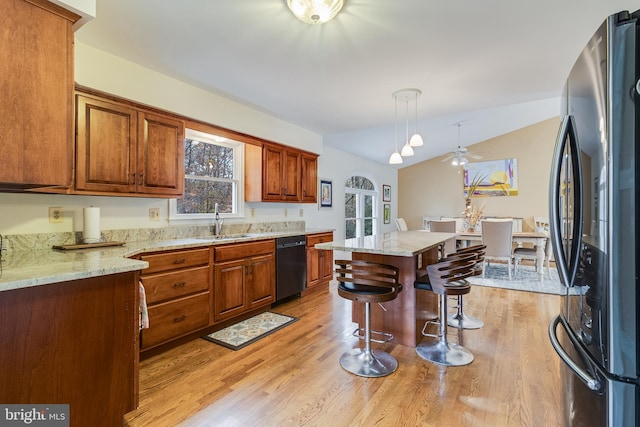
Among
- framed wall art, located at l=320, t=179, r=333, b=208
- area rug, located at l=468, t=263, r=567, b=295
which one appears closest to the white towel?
framed wall art, located at l=320, t=179, r=333, b=208

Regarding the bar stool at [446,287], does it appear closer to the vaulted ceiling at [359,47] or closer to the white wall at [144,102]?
the vaulted ceiling at [359,47]

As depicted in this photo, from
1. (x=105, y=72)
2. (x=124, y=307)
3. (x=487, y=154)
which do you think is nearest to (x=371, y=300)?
(x=124, y=307)

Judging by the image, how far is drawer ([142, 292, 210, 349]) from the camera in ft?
7.66

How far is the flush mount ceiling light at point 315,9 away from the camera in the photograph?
1795 mm

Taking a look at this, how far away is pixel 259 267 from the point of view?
3.30m

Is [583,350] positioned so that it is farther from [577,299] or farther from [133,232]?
[133,232]

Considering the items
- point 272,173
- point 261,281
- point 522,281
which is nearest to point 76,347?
point 261,281

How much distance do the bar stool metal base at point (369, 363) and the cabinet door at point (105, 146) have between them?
2205mm

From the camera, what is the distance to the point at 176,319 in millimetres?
2506

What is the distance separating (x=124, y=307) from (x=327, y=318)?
6.84ft

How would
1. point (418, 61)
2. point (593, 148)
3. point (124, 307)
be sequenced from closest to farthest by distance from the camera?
1. point (593, 148)
2. point (124, 307)
3. point (418, 61)

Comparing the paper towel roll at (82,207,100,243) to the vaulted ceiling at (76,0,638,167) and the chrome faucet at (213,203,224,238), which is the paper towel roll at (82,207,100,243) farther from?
the vaulted ceiling at (76,0,638,167)

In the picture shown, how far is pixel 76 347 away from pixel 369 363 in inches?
68.9

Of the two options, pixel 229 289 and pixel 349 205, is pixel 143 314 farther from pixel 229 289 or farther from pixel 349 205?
pixel 349 205
